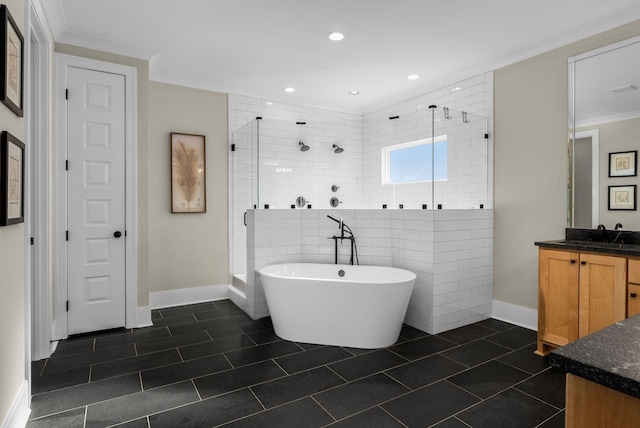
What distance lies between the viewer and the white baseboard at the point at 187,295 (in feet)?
14.3

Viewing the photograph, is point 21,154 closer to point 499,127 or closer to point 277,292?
point 277,292

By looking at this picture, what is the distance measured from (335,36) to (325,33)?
98mm

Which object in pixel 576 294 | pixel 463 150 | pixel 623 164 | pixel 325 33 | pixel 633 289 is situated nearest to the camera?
pixel 633 289

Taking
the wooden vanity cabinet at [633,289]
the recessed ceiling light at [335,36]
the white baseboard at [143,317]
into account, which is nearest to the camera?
the wooden vanity cabinet at [633,289]

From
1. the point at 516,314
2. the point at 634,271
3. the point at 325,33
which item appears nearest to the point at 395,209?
the point at 516,314

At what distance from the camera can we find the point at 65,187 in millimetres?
3355

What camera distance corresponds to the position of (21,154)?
2.07 metres

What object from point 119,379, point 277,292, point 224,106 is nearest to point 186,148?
point 224,106

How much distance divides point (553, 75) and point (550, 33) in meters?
0.37

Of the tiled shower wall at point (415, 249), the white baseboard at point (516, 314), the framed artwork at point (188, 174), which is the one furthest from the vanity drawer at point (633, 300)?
the framed artwork at point (188, 174)

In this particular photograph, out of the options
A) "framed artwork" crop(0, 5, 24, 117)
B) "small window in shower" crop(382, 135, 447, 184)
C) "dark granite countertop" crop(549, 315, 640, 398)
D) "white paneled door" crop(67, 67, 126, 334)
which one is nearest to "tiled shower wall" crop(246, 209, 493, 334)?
"small window in shower" crop(382, 135, 447, 184)

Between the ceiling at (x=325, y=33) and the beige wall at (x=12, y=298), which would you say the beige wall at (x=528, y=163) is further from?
the beige wall at (x=12, y=298)

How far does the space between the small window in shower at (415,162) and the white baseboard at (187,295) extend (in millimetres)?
2638

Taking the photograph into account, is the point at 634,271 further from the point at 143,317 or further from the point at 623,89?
the point at 143,317
